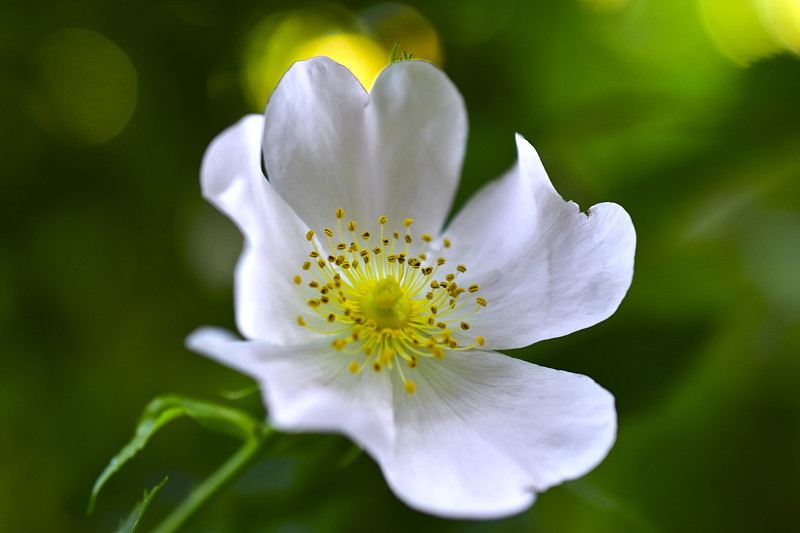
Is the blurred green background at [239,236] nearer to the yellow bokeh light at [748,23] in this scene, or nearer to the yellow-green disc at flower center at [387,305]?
the yellow bokeh light at [748,23]

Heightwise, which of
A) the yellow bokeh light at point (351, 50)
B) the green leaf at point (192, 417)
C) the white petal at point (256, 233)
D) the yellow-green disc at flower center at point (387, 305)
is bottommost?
the green leaf at point (192, 417)

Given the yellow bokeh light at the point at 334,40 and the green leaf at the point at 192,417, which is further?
the yellow bokeh light at the point at 334,40

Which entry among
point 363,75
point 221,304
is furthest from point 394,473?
point 363,75

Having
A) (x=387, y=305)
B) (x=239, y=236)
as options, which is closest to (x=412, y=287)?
(x=387, y=305)

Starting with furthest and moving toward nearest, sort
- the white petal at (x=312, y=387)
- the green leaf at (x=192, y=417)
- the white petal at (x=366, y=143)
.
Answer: the white petal at (x=366, y=143) → the green leaf at (x=192, y=417) → the white petal at (x=312, y=387)

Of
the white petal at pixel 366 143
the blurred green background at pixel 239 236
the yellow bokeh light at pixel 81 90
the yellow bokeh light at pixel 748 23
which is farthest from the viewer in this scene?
the yellow bokeh light at pixel 748 23

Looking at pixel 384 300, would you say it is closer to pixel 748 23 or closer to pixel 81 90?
Answer: pixel 81 90

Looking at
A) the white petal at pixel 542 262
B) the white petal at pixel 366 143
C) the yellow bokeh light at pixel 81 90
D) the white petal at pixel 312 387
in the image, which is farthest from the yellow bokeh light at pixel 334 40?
the white petal at pixel 312 387

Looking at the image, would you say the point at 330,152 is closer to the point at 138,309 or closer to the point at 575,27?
the point at 138,309

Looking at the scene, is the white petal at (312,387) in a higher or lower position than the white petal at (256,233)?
lower
